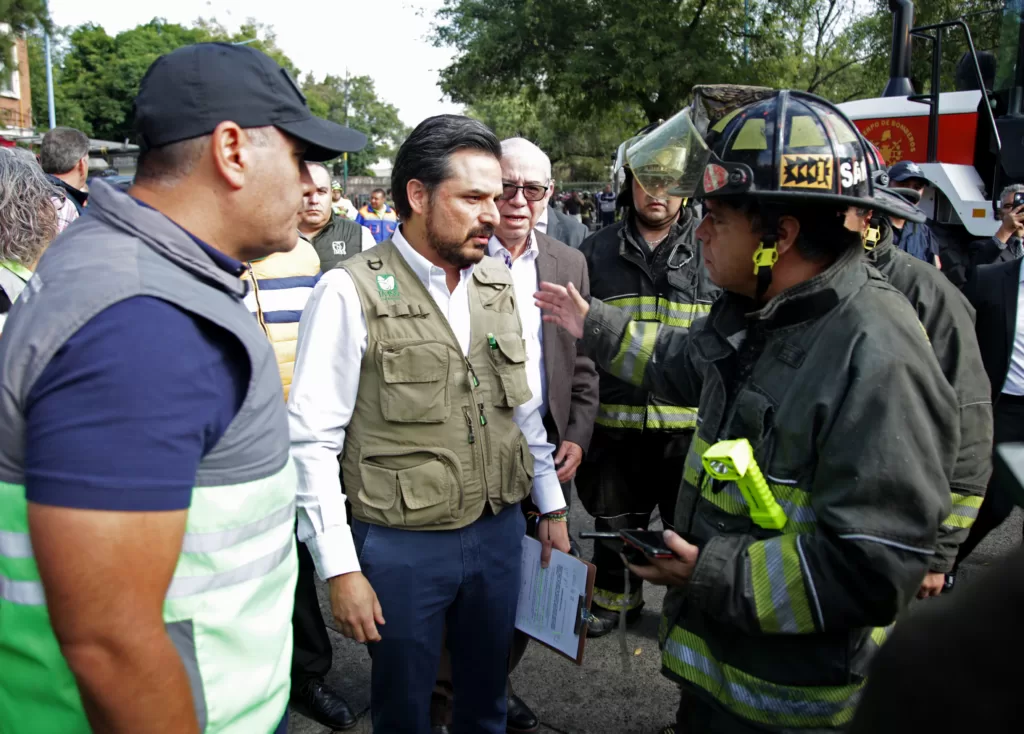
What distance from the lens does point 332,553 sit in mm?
2117

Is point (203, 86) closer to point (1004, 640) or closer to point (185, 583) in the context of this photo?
point (185, 583)

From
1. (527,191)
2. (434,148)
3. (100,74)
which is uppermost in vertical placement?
(100,74)

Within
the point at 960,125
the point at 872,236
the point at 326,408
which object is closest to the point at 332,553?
the point at 326,408

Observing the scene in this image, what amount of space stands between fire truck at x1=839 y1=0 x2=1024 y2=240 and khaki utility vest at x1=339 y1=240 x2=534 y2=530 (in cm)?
555

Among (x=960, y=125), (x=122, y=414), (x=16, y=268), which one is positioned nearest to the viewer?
(x=122, y=414)

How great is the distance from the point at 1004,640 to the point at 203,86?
4.41ft

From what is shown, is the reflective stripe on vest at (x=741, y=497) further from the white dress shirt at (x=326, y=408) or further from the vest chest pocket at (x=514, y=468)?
the white dress shirt at (x=326, y=408)

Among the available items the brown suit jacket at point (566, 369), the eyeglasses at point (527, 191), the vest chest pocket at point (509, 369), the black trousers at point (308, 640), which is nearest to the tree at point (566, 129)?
the eyeglasses at point (527, 191)

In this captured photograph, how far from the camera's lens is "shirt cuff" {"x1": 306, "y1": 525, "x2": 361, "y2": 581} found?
6.93 ft

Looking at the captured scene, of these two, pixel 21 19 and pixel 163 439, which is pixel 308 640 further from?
pixel 21 19

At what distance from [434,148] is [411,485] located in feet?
3.31

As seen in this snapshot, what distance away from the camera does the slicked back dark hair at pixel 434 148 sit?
236 cm

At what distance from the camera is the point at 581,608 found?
2479mm

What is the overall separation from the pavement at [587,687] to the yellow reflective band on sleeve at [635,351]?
1.31 metres
